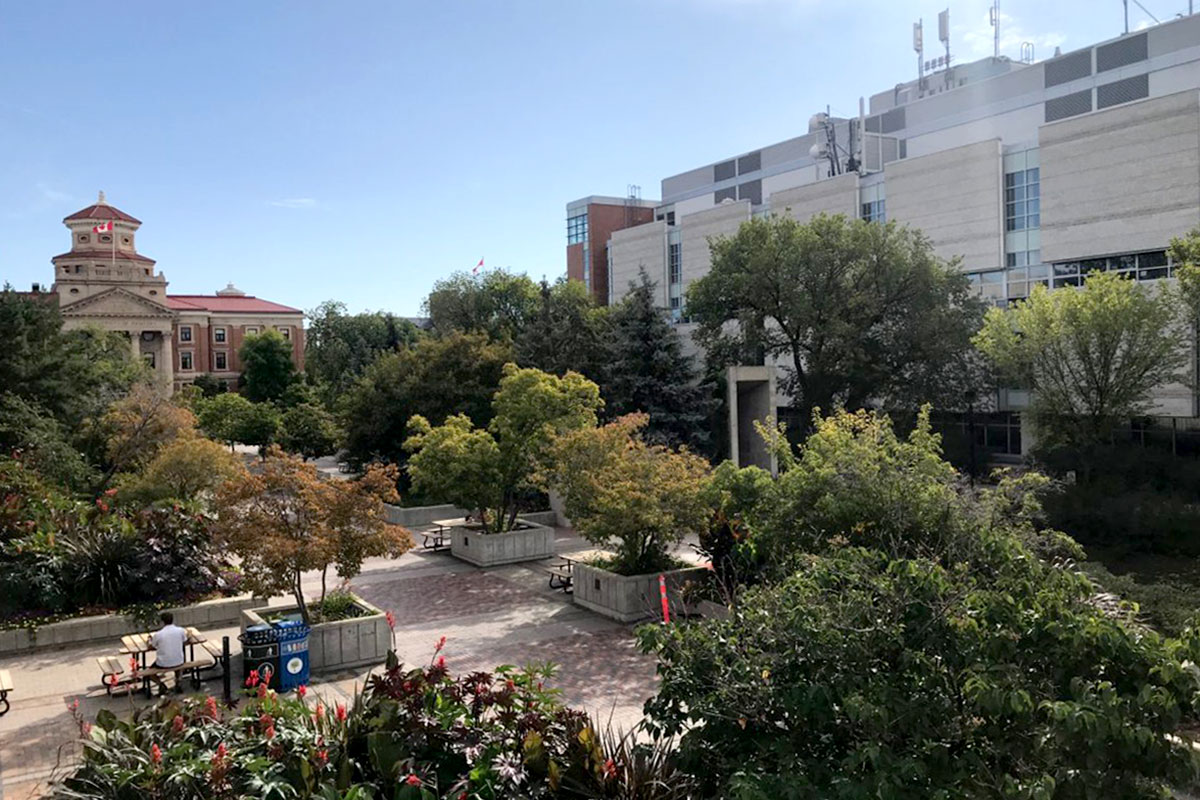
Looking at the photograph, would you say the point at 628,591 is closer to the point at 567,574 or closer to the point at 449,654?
the point at 567,574

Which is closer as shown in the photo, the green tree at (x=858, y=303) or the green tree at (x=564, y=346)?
the green tree at (x=858, y=303)

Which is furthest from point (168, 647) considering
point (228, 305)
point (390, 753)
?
point (228, 305)

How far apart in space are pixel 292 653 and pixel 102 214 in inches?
3722

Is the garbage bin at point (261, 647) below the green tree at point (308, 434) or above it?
below

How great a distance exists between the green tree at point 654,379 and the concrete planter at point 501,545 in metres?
11.0

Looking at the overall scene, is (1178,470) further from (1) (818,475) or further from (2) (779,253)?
(1) (818,475)

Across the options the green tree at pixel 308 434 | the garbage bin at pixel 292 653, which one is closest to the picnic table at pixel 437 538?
the garbage bin at pixel 292 653

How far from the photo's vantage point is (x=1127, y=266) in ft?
110

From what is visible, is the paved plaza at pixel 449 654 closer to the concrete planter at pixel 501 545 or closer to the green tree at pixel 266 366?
the concrete planter at pixel 501 545

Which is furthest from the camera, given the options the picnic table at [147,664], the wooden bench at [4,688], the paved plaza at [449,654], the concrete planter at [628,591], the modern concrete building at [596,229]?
the modern concrete building at [596,229]

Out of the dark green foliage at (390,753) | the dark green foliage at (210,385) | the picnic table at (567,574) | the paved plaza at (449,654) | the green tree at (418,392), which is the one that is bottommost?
the paved plaza at (449,654)

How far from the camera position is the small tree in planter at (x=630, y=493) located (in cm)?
1597

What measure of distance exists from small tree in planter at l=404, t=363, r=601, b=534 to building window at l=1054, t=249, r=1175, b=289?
20.4 m

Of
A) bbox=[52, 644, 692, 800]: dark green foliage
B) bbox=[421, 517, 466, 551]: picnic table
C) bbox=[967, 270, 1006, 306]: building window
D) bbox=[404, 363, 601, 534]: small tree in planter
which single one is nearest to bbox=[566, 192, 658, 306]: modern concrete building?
bbox=[967, 270, 1006, 306]: building window
